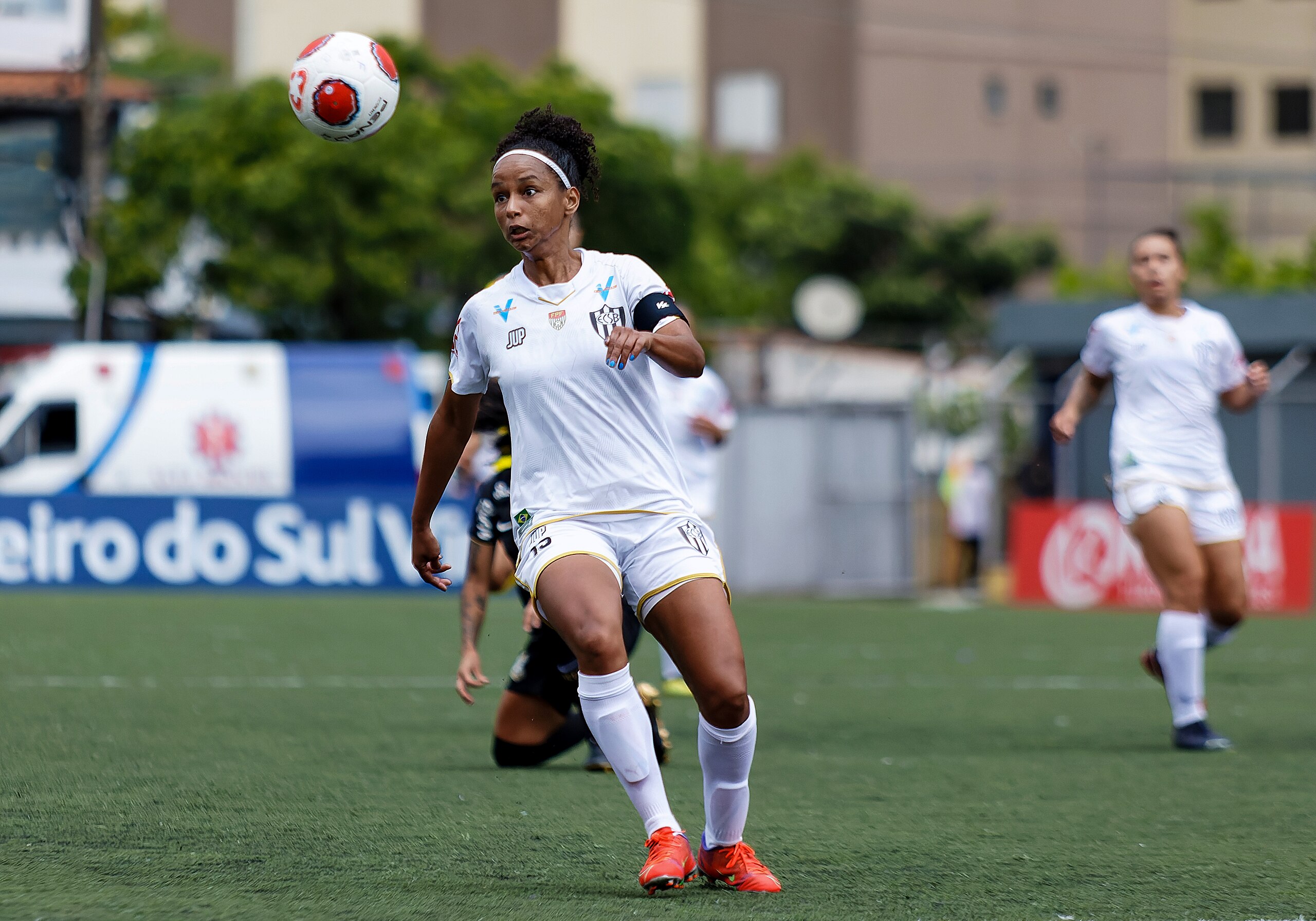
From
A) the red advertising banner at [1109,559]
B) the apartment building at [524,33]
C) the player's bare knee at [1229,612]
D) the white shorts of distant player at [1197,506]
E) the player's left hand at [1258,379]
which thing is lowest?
the red advertising banner at [1109,559]

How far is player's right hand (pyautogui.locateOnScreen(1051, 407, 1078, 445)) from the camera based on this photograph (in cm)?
830

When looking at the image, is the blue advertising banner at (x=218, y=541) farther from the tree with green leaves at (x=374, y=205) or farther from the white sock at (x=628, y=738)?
the white sock at (x=628, y=738)

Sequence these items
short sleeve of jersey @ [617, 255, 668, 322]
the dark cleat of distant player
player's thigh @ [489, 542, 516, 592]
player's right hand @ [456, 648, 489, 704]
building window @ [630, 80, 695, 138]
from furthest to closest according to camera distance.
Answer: building window @ [630, 80, 695, 138]
the dark cleat of distant player
player's thigh @ [489, 542, 516, 592]
player's right hand @ [456, 648, 489, 704]
short sleeve of jersey @ [617, 255, 668, 322]

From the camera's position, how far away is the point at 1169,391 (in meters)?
8.78

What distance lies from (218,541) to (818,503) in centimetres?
664

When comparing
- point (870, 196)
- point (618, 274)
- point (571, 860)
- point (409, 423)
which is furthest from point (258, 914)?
point (870, 196)

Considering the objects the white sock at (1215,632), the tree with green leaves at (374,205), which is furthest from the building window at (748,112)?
the white sock at (1215,632)

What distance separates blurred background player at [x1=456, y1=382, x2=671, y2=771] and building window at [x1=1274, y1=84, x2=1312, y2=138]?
47.5 m

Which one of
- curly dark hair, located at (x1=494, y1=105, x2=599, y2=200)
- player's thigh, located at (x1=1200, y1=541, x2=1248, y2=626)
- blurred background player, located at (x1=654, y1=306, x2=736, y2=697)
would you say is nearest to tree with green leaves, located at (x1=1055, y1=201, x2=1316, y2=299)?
blurred background player, located at (x1=654, y1=306, x2=736, y2=697)

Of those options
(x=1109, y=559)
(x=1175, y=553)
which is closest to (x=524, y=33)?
(x=1109, y=559)

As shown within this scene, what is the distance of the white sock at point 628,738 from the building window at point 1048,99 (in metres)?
48.0

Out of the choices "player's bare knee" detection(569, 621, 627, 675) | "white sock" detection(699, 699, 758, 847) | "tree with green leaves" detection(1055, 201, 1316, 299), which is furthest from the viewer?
"tree with green leaves" detection(1055, 201, 1316, 299)

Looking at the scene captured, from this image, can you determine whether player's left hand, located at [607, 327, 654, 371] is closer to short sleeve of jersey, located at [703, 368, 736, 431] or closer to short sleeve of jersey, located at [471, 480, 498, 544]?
short sleeve of jersey, located at [471, 480, 498, 544]

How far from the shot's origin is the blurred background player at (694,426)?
35.6ft
